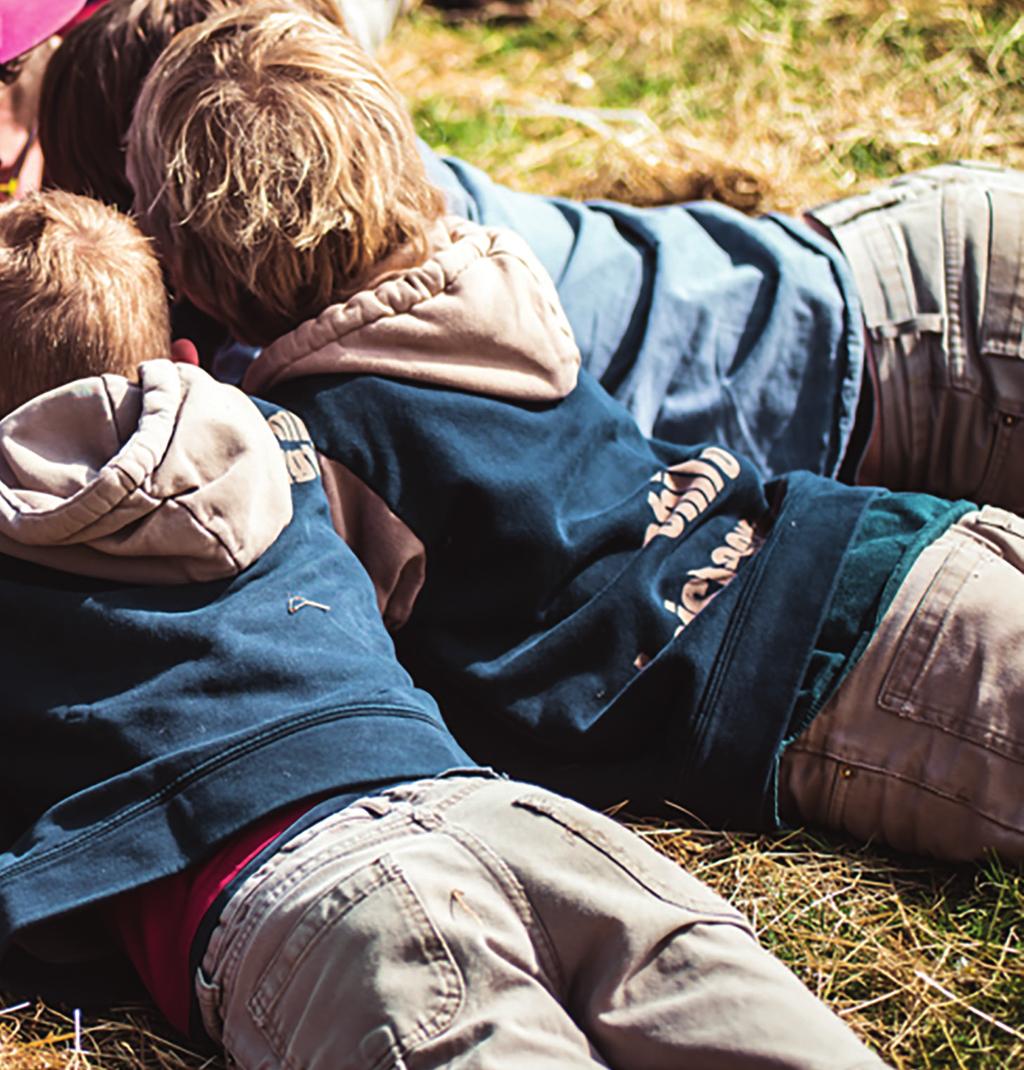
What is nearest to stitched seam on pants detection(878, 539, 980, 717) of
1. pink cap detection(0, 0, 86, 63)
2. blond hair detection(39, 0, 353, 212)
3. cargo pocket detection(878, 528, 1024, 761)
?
cargo pocket detection(878, 528, 1024, 761)

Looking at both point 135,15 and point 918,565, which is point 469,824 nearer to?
point 918,565

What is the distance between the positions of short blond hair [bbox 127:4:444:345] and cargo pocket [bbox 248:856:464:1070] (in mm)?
901

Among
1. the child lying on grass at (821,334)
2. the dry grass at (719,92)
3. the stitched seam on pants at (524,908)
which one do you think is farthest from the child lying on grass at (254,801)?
the dry grass at (719,92)

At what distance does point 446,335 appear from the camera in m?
2.18

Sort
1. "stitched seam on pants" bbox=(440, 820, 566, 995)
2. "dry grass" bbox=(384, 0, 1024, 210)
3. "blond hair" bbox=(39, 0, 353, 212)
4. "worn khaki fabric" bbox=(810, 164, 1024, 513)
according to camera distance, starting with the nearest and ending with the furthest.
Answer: "stitched seam on pants" bbox=(440, 820, 566, 995), "blond hair" bbox=(39, 0, 353, 212), "worn khaki fabric" bbox=(810, 164, 1024, 513), "dry grass" bbox=(384, 0, 1024, 210)

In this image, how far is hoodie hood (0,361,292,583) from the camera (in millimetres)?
1848

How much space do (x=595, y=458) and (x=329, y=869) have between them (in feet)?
2.67

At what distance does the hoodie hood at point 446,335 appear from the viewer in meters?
2.17

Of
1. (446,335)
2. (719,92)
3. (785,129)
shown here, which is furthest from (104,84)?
(719,92)

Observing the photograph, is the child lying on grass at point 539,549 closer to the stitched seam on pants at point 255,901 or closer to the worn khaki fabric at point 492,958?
the worn khaki fabric at point 492,958

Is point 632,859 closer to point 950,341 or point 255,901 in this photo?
point 255,901

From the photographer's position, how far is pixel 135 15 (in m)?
2.59

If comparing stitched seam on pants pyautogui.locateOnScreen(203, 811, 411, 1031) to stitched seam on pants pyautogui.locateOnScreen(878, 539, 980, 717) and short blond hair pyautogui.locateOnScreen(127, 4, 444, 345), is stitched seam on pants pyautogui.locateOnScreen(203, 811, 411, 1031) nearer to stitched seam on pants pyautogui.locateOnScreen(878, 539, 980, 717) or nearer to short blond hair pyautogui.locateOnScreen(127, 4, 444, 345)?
stitched seam on pants pyautogui.locateOnScreen(878, 539, 980, 717)

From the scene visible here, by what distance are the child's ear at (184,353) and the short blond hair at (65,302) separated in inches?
5.3
